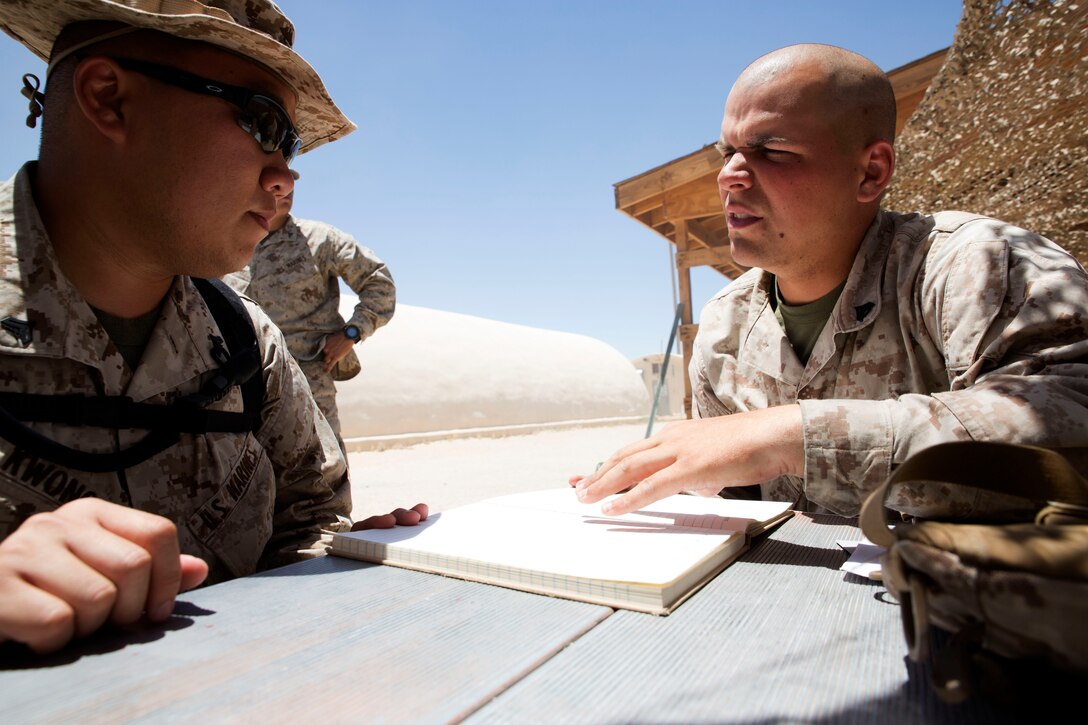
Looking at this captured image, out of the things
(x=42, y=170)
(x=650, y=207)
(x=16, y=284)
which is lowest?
(x=16, y=284)

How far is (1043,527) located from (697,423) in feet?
2.06

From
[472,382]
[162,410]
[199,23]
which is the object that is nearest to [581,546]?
[162,410]

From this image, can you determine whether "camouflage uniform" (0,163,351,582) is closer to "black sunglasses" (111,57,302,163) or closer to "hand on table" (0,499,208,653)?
"black sunglasses" (111,57,302,163)

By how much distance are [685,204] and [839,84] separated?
16.6 feet

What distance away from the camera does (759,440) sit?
1.05 meters

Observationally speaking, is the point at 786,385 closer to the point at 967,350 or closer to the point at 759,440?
the point at 967,350

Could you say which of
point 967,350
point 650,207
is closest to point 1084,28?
point 967,350

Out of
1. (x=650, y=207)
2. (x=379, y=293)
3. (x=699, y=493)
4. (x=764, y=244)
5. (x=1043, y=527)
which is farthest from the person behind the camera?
(x=650, y=207)

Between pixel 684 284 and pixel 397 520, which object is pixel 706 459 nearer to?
pixel 397 520

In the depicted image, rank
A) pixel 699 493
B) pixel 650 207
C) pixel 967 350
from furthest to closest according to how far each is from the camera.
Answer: pixel 650 207 < pixel 699 493 < pixel 967 350

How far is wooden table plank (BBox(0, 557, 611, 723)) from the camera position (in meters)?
0.51

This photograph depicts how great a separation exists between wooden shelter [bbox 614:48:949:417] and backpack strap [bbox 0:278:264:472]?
4769 millimetres

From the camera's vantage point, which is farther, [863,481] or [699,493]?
[699,493]

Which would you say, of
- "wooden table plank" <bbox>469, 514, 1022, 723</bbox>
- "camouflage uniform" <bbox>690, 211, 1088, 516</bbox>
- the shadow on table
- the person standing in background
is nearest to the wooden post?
the person standing in background
